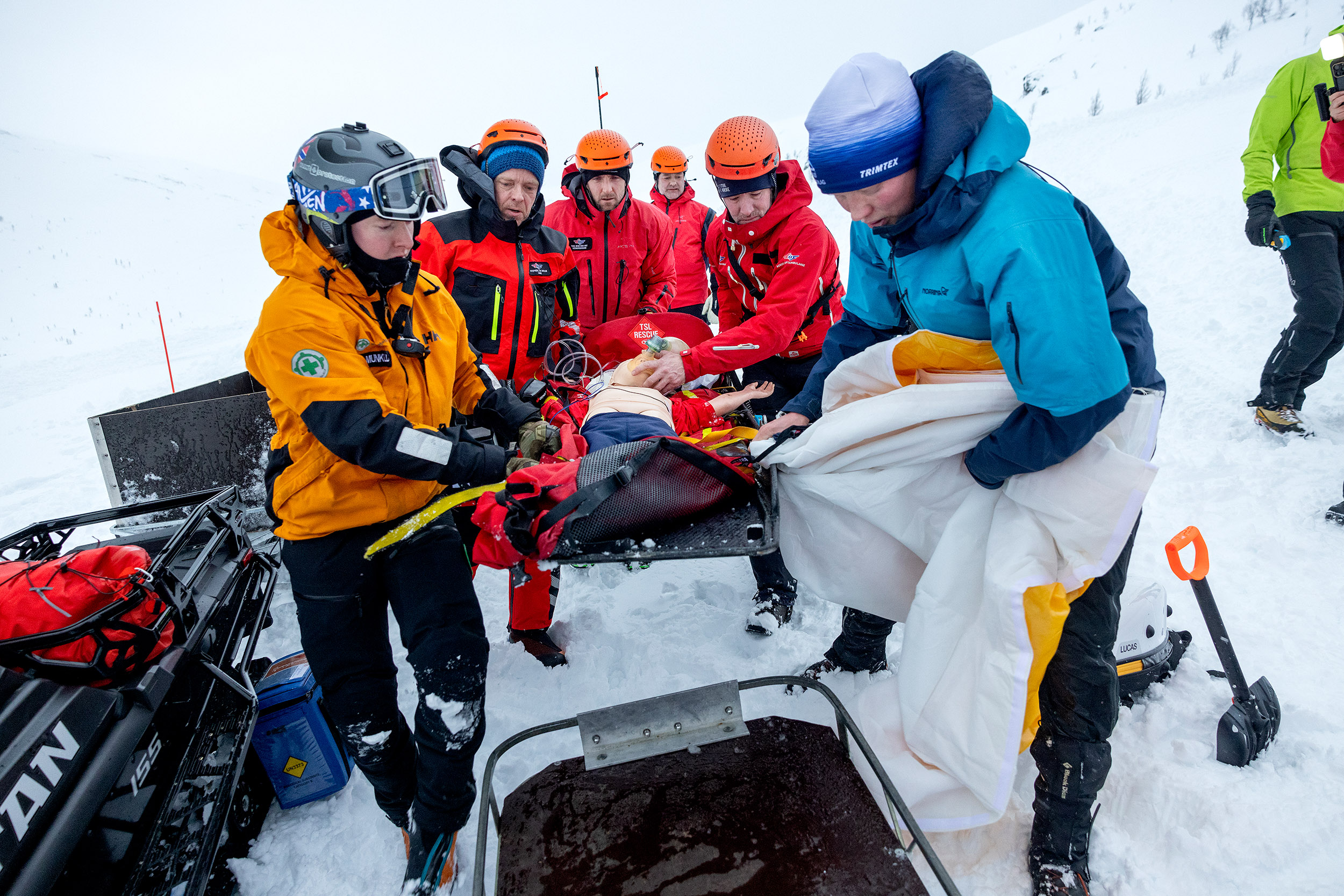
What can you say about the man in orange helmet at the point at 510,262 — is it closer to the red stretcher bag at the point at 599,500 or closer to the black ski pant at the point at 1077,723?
the red stretcher bag at the point at 599,500

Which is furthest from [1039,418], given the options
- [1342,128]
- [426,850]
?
[1342,128]

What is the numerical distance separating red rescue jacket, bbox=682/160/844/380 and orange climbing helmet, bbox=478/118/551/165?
3.40ft

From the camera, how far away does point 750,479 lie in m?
2.14

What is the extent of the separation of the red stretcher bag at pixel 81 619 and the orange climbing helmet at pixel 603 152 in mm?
3033

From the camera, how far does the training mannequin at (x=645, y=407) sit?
2.55m

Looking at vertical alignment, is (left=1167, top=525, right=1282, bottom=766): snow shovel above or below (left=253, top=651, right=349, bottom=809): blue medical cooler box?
above

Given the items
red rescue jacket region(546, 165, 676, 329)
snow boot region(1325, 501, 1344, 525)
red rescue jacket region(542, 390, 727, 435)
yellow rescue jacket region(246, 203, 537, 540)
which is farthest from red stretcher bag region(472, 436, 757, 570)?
snow boot region(1325, 501, 1344, 525)

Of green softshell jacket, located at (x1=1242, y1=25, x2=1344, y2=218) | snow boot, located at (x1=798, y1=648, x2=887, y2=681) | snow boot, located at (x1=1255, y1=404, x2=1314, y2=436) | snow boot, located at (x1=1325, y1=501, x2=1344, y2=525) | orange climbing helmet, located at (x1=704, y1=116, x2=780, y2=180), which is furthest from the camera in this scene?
snow boot, located at (x1=1255, y1=404, x2=1314, y2=436)

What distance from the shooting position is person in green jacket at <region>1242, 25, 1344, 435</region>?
391 centimetres

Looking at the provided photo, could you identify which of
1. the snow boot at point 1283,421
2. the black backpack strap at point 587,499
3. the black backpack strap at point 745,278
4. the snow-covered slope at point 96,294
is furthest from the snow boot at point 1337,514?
the snow-covered slope at point 96,294

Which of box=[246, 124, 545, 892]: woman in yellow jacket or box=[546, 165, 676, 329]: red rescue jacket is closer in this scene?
box=[246, 124, 545, 892]: woman in yellow jacket

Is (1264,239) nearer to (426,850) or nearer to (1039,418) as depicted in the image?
(1039,418)

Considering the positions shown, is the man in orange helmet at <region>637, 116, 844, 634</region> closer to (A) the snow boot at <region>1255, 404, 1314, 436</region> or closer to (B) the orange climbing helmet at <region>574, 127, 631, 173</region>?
(B) the orange climbing helmet at <region>574, 127, 631, 173</region>

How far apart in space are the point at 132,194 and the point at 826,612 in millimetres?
35828
